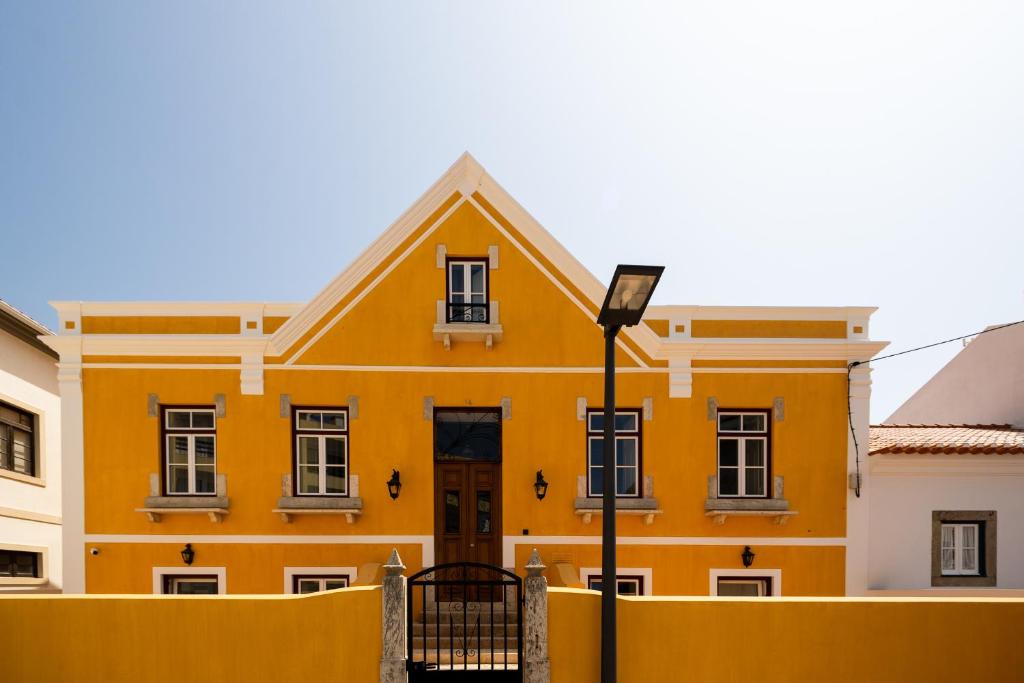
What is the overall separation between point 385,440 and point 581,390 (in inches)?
142

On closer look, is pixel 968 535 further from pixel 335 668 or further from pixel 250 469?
pixel 250 469

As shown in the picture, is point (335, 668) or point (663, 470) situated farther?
point (663, 470)

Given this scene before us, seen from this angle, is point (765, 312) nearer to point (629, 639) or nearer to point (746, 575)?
point (746, 575)

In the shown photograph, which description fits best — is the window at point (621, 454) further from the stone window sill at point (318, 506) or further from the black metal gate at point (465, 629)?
the stone window sill at point (318, 506)

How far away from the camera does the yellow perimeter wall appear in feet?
20.1

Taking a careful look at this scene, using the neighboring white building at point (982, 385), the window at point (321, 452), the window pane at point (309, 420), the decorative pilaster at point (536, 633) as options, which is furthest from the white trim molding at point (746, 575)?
the neighboring white building at point (982, 385)

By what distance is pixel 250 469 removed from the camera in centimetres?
908

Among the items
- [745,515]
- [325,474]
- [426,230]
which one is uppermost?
[426,230]

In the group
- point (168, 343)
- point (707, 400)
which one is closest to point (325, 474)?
point (168, 343)

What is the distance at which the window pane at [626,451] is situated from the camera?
372 inches

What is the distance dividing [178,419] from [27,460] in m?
6.61

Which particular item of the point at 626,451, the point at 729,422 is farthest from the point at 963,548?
the point at 626,451

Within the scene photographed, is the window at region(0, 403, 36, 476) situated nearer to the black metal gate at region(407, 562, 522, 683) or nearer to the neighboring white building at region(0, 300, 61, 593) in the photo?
the neighboring white building at region(0, 300, 61, 593)

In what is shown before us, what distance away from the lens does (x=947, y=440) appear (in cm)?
973
